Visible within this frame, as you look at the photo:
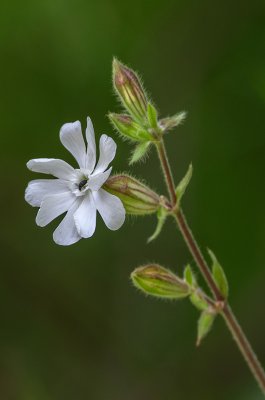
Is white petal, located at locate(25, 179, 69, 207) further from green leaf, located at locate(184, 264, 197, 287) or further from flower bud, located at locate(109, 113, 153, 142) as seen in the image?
green leaf, located at locate(184, 264, 197, 287)

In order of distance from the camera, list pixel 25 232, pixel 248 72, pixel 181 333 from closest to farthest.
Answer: pixel 248 72 → pixel 181 333 → pixel 25 232

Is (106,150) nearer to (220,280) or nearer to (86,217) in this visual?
(86,217)

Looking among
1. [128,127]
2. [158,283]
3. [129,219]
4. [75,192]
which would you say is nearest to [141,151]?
[128,127]

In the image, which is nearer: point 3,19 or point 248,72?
point 248,72

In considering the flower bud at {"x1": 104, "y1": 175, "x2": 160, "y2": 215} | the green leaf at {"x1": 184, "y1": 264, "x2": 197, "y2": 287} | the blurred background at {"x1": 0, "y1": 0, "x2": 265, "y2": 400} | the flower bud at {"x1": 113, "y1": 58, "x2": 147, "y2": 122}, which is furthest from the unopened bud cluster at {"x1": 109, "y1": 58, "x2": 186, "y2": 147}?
the blurred background at {"x1": 0, "y1": 0, "x2": 265, "y2": 400}

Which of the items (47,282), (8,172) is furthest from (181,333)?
(8,172)

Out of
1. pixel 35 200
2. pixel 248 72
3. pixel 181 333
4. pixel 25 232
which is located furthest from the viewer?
pixel 25 232

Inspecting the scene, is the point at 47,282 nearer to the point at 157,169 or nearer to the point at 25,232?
the point at 25,232
